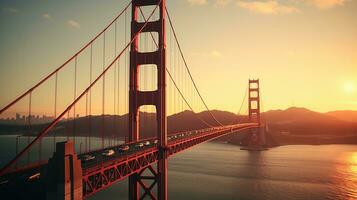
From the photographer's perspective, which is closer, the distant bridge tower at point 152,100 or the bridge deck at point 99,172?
the bridge deck at point 99,172

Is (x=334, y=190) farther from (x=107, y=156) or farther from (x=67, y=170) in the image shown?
(x=67, y=170)

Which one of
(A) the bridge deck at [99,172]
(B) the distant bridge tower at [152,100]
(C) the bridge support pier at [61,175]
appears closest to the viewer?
(C) the bridge support pier at [61,175]

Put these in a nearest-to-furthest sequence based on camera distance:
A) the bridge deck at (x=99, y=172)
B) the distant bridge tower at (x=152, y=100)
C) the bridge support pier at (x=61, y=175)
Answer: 1. the bridge support pier at (x=61, y=175)
2. the bridge deck at (x=99, y=172)
3. the distant bridge tower at (x=152, y=100)

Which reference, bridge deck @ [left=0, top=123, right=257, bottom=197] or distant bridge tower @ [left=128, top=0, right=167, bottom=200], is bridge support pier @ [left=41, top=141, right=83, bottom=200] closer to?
bridge deck @ [left=0, top=123, right=257, bottom=197]

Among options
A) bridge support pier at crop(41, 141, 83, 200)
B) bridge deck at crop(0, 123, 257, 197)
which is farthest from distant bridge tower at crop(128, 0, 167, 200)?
bridge support pier at crop(41, 141, 83, 200)

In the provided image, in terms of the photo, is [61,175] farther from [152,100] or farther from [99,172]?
[152,100]

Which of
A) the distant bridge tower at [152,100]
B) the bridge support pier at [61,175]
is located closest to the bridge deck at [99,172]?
the bridge support pier at [61,175]

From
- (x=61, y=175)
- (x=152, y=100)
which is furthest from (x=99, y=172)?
(x=152, y=100)

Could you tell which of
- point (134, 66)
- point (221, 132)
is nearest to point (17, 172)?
point (134, 66)

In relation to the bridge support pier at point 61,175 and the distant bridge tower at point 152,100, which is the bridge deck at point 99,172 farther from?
the distant bridge tower at point 152,100
